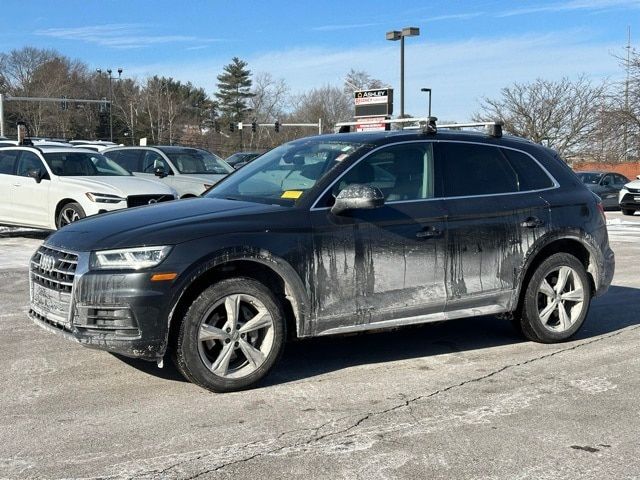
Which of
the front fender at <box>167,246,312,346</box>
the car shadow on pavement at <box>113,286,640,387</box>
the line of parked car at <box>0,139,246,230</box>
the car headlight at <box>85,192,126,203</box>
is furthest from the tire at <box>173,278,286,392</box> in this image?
the car headlight at <box>85,192,126,203</box>

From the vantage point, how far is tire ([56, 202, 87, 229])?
12567mm

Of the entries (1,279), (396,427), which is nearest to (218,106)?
(1,279)

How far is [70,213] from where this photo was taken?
12.7m

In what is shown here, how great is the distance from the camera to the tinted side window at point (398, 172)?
5559mm

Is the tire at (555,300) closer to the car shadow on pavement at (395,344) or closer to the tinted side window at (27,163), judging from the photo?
the car shadow on pavement at (395,344)

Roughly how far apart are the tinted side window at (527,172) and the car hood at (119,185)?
25.0 ft

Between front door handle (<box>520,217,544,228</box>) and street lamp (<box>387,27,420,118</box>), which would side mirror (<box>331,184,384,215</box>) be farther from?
street lamp (<box>387,27,420,118</box>)

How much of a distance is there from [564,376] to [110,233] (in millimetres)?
3466

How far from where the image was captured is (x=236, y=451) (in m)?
4.07

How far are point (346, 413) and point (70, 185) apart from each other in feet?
31.2

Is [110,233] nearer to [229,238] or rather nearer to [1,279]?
[229,238]

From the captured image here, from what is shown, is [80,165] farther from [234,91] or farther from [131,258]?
[234,91]

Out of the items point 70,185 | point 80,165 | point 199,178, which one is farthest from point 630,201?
point 70,185

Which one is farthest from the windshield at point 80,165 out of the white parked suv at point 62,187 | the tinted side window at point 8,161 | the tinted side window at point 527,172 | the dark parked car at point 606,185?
the dark parked car at point 606,185
